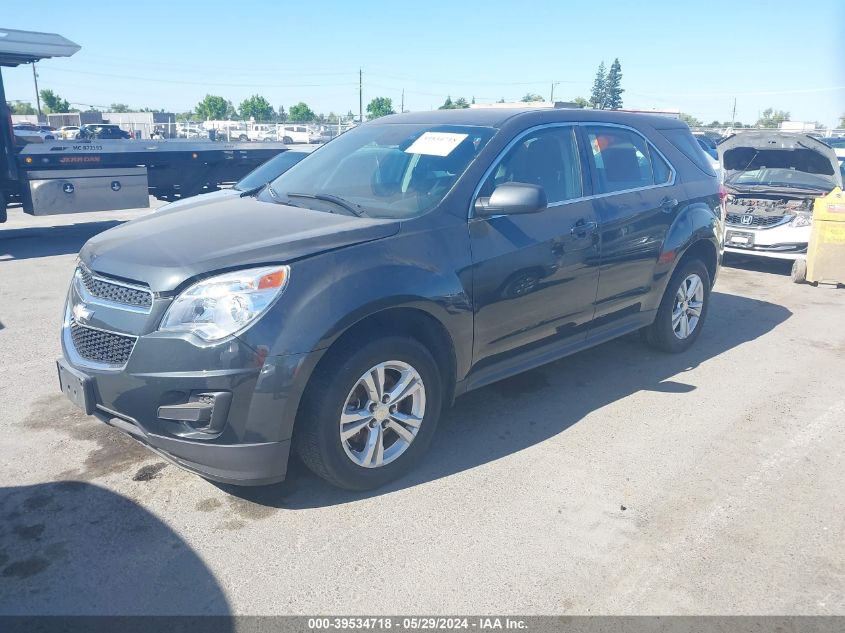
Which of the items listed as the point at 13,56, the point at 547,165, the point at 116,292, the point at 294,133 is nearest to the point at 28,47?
the point at 13,56

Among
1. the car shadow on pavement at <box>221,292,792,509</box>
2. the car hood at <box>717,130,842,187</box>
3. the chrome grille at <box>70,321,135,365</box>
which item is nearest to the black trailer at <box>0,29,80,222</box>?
the chrome grille at <box>70,321,135,365</box>

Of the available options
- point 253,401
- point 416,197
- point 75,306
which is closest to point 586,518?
point 253,401

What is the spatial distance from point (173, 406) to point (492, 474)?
5.58ft

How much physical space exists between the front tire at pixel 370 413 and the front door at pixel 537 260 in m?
0.48

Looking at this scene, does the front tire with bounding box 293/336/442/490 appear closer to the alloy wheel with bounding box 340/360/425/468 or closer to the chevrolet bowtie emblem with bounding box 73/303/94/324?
the alloy wheel with bounding box 340/360/425/468

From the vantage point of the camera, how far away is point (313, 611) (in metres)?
2.65

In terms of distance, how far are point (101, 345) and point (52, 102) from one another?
97.6 m

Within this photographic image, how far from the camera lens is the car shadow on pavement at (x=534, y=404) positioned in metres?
3.54

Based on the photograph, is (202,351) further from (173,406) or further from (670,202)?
(670,202)

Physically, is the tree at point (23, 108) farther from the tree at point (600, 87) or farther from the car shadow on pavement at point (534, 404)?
the car shadow on pavement at point (534, 404)

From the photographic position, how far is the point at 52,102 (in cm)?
8550

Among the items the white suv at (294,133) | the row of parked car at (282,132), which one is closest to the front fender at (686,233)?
the row of parked car at (282,132)

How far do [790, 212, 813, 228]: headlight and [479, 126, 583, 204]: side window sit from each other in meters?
5.66

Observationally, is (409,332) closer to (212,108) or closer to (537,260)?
(537,260)
